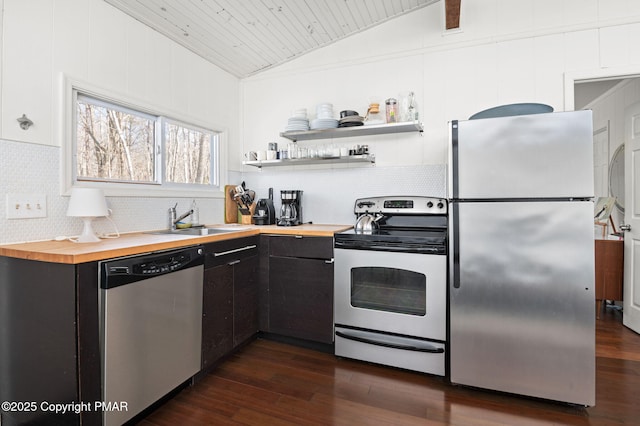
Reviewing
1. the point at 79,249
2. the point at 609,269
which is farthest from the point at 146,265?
the point at 609,269

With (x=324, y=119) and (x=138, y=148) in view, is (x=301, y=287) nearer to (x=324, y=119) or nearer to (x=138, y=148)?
(x=324, y=119)

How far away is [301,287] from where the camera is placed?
2488 mm

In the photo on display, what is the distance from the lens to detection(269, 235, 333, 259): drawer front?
7.94ft

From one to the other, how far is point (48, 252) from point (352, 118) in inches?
87.8

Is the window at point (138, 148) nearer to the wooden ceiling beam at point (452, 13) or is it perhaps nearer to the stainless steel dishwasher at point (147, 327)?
the stainless steel dishwasher at point (147, 327)

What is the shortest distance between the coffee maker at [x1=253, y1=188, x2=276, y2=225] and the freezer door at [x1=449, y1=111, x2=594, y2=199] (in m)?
1.72

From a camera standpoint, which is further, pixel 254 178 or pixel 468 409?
pixel 254 178

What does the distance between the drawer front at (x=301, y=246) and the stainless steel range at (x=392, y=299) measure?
8cm

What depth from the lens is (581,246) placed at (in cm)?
178

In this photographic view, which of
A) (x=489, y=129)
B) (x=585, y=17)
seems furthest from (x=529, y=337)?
(x=585, y=17)

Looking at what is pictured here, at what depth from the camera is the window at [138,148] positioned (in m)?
2.12

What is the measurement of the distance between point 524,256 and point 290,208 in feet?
6.21

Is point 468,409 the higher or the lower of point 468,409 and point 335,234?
the lower

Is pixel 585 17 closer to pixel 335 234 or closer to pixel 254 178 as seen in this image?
pixel 335 234
